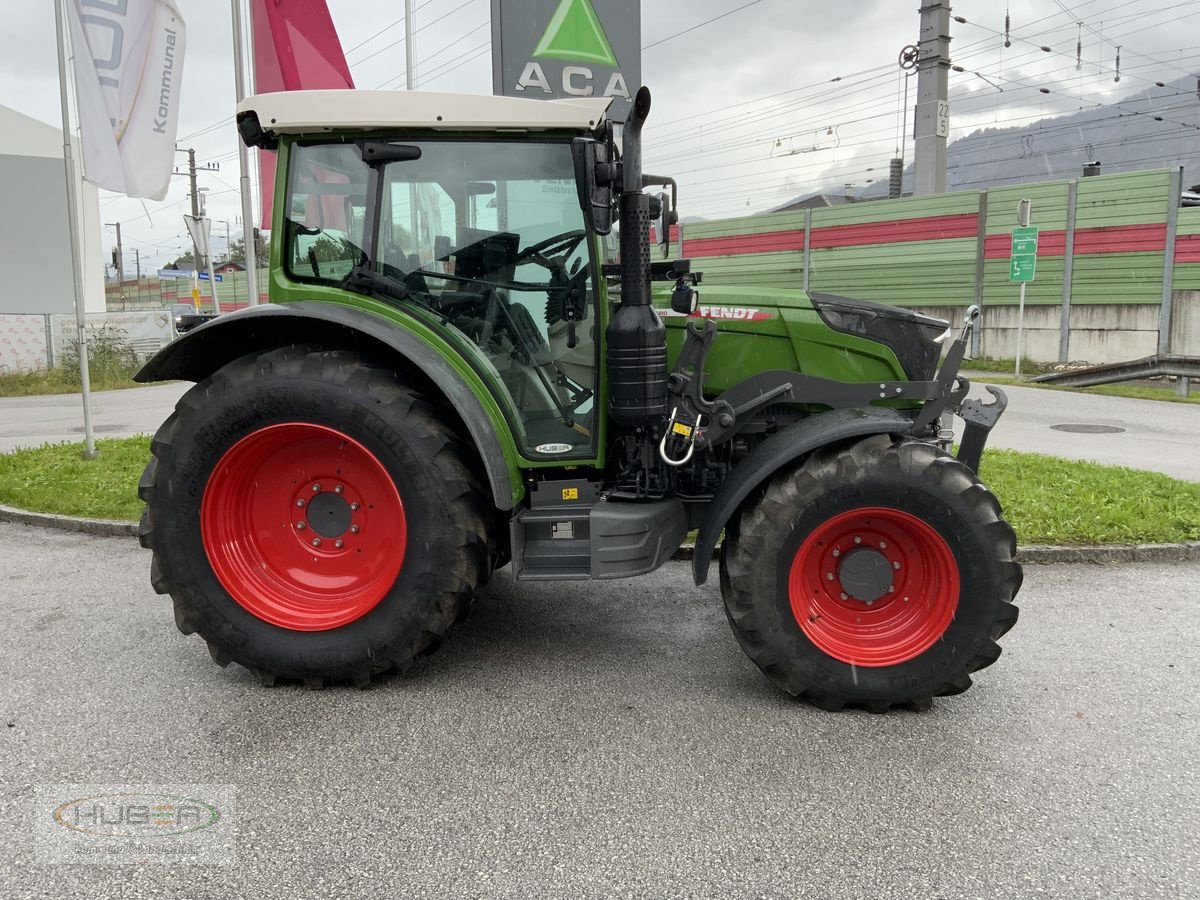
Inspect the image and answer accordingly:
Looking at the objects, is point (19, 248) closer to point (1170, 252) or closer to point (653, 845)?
point (653, 845)

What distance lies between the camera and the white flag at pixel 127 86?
754 centimetres

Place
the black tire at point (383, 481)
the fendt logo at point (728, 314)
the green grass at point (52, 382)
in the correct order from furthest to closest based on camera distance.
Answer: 1. the green grass at point (52, 382)
2. the fendt logo at point (728, 314)
3. the black tire at point (383, 481)

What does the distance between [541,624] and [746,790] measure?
1772 mm

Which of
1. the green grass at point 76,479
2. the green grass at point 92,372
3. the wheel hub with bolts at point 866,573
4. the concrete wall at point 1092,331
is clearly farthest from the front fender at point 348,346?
the concrete wall at point 1092,331

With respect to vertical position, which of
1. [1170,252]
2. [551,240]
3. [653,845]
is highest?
[1170,252]

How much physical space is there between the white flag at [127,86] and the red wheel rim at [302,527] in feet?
17.5

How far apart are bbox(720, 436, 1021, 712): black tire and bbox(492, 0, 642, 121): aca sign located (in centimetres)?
451

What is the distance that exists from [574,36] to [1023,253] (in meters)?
12.5

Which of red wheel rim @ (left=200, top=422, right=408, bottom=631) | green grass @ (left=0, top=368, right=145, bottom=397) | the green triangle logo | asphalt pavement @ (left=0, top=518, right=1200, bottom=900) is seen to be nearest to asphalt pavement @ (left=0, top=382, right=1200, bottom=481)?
green grass @ (left=0, top=368, right=145, bottom=397)

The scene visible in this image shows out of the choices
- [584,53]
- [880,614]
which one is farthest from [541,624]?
[584,53]

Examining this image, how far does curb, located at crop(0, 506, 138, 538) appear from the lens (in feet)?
20.6

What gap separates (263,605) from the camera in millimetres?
3773

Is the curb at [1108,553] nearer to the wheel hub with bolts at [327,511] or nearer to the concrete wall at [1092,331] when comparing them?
the wheel hub with bolts at [327,511]

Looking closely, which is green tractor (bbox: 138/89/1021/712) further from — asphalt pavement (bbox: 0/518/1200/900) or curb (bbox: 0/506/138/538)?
curb (bbox: 0/506/138/538)
